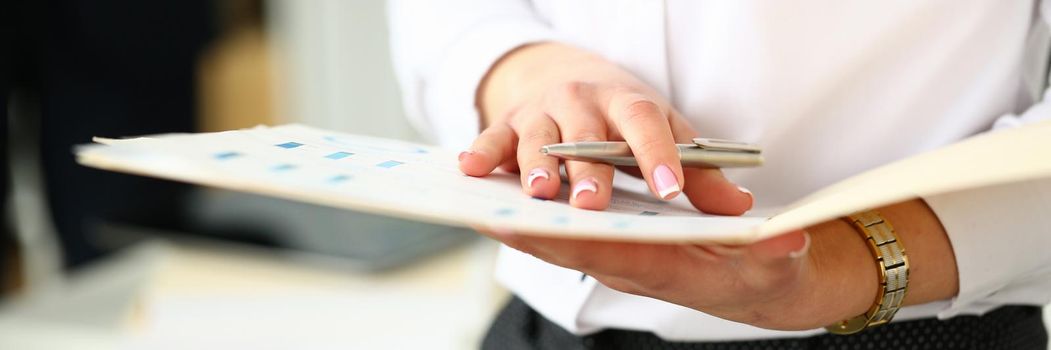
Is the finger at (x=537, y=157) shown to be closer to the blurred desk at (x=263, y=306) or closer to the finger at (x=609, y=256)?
the finger at (x=609, y=256)

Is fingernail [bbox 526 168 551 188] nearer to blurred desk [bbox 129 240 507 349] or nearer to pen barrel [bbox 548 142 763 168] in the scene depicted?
pen barrel [bbox 548 142 763 168]

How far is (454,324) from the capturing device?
4.57 feet

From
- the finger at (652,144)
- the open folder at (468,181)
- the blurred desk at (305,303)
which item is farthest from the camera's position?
the blurred desk at (305,303)

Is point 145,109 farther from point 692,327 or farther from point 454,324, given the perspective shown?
point 692,327

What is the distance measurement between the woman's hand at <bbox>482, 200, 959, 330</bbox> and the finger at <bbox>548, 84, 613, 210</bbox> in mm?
27

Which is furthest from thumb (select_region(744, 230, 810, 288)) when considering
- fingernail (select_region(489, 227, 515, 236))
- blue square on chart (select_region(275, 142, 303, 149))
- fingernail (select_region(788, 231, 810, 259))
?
blue square on chart (select_region(275, 142, 303, 149))

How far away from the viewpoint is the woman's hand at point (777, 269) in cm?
43

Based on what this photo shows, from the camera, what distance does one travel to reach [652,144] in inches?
18.4

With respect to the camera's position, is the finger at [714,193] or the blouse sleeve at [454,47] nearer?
the finger at [714,193]

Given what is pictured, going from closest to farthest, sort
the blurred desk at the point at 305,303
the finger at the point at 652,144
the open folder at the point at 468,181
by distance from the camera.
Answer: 1. the open folder at the point at 468,181
2. the finger at the point at 652,144
3. the blurred desk at the point at 305,303

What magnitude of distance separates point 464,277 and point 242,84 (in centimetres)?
164

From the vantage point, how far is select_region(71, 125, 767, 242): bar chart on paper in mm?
356

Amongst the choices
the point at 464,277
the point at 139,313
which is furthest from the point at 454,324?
the point at 139,313

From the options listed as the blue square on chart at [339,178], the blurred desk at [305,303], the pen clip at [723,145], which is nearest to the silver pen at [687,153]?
the pen clip at [723,145]
